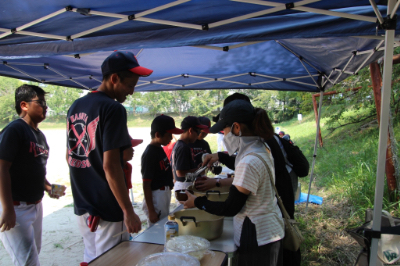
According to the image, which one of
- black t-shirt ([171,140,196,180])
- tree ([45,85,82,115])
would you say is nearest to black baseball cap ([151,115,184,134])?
black t-shirt ([171,140,196,180])

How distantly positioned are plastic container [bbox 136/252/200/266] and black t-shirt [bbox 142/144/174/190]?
1066 mm

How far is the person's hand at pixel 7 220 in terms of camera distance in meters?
1.86

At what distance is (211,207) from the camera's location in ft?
5.03

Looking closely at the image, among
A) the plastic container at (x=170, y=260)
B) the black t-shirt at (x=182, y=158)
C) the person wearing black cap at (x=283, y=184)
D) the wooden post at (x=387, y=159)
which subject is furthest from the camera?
the wooden post at (x=387, y=159)

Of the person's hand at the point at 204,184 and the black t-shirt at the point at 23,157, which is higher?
the black t-shirt at the point at 23,157

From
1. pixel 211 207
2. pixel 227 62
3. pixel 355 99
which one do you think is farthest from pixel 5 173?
pixel 355 99

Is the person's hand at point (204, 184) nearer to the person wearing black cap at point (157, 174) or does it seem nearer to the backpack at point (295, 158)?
the person wearing black cap at point (157, 174)

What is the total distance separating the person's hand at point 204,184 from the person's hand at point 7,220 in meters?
1.29

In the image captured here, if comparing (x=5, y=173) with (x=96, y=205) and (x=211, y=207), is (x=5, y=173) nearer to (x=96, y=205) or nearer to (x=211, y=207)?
(x=96, y=205)

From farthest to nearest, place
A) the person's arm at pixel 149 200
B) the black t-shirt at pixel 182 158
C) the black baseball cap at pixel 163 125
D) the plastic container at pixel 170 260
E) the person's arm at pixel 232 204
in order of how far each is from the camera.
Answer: the black t-shirt at pixel 182 158
the black baseball cap at pixel 163 125
the person's arm at pixel 149 200
the person's arm at pixel 232 204
the plastic container at pixel 170 260

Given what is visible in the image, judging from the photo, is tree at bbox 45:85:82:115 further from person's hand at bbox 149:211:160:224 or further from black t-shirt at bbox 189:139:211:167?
person's hand at bbox 149:211:160:224

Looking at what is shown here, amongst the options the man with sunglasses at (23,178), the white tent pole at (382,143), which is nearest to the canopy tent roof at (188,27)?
the white tent pole at (382,143)

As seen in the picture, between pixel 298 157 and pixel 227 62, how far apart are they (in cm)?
183

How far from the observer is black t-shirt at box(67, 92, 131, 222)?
4.67ft
